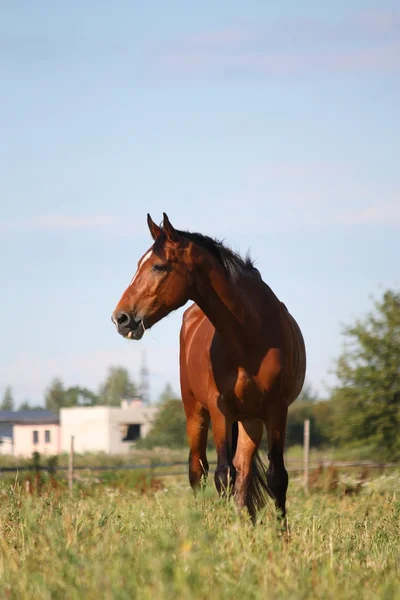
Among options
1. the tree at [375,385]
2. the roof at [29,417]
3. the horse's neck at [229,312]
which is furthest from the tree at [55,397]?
the horse's neck at [229,312]

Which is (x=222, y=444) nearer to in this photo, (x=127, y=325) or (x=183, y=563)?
(x=127, y=325)

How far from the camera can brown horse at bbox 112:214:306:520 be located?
7.57 meters

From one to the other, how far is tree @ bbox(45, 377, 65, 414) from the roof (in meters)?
69.8

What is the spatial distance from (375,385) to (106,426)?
57776mm

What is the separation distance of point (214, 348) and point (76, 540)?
302 cm

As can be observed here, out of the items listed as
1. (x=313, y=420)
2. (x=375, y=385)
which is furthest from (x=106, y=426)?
(x=375, y=385)

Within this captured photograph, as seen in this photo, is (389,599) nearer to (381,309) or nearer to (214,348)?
(214,348)

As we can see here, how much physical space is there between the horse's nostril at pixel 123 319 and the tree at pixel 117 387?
551ft

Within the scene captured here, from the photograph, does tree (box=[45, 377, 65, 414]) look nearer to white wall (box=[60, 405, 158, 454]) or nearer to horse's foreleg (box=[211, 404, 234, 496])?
white wall (box=[60, 405, 158, 454])

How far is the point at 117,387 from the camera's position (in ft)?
595

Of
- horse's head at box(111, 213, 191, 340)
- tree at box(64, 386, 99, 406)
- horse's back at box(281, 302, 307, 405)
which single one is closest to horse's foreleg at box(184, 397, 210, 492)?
horse's back at box(281, 302, 307, 405)

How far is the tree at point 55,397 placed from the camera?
171 m

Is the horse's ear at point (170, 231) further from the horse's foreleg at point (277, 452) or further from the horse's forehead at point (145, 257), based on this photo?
the horse's foreleg at point (277, 452)

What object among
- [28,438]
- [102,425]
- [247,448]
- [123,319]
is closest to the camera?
[123,319]
